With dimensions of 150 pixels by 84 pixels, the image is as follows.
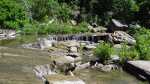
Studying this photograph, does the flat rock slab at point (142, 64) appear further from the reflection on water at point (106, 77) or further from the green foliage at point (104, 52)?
the green foliage at point (104, 52)

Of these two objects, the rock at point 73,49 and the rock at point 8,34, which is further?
the rock at point 8,34

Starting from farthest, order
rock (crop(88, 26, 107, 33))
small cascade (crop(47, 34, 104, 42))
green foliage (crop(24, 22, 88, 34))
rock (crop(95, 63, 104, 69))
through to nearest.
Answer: rock (crop(88, 26, 107, 33)) → green foliage (crop(24, 22, 88, 34)) → small cascade (crop(47, 34, 104, 42)) → rock (crop(95, 63, 104, 69))

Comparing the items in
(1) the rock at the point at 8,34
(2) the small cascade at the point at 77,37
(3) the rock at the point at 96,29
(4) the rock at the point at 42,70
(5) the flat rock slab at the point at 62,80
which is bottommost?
(3) the rock at the point at 96,29

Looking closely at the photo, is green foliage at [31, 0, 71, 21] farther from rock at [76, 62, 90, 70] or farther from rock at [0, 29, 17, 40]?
rock at [76, 62, 90, 70]

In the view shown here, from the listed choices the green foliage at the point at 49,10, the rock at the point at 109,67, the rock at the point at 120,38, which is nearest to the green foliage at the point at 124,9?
the green foliage at the point at 49,10

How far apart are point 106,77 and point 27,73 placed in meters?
5.13

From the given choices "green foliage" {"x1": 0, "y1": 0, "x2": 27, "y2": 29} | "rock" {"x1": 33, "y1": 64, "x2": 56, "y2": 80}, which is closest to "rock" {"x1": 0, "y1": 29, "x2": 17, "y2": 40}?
"green foliage" {"x1": 0, "y1": 0, "x2": 27, "y2": 29}

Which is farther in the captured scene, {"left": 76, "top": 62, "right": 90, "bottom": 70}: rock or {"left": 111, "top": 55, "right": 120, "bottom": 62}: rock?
{"left": 111, "top": 55, "right": 120, "bottom": 62}: rock

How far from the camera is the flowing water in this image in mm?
11696

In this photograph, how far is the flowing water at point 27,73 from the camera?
460 inches

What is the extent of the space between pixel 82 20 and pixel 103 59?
18454 mm

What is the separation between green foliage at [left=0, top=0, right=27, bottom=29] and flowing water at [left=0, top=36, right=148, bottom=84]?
13.1 meters

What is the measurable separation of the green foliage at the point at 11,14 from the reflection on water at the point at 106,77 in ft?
46.5

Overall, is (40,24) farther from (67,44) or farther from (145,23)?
(145,23)
